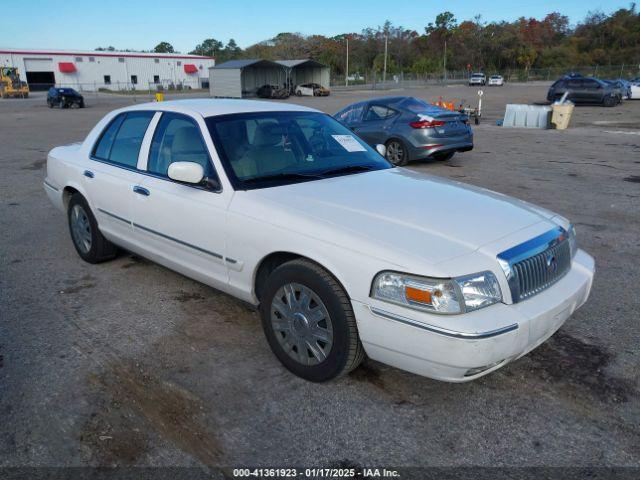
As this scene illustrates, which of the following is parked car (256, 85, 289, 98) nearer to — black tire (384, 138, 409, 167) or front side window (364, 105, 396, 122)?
front side window (364, 105, 396, 122)

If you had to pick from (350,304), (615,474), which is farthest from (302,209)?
(615,474)

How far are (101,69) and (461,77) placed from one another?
5754 cm

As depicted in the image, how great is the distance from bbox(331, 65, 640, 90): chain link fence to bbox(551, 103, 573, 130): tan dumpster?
49003mm

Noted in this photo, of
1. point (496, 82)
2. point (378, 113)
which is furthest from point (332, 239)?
point (496, 82)

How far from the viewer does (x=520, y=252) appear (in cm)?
285

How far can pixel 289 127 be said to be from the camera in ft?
13.6

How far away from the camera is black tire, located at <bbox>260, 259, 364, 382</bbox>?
2.87m

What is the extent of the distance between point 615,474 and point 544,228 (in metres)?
A: 1.35

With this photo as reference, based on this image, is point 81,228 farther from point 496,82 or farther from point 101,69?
point 101,69

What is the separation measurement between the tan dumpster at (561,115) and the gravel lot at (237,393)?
49.0 feet

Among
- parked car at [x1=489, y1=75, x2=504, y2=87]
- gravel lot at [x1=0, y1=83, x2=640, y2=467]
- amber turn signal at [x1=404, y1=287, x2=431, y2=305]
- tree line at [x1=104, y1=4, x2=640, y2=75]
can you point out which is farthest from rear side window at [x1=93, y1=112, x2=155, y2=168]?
tree line at [x1=104, y1=4, x2=640, y2=75]

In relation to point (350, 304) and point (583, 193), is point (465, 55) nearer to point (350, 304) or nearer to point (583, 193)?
point (583, 193)

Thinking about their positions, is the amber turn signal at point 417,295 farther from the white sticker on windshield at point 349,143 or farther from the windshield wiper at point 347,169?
the white sticker on windshield at point 349,143

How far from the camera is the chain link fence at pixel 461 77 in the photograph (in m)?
65.2
